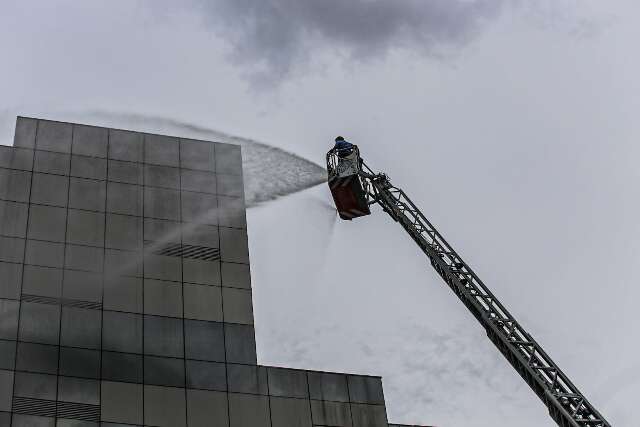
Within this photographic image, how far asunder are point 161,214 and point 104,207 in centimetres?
255

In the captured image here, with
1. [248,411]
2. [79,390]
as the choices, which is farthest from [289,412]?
[79,390]

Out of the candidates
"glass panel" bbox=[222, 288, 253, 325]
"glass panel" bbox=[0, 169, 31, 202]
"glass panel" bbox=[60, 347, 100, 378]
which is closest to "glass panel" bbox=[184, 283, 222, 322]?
"glass panel" bbox=[222, 288, 253, 325]

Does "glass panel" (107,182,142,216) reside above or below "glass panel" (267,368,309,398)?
above

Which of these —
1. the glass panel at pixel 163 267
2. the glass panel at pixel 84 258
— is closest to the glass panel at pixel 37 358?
the glass panel at pixel 84 258

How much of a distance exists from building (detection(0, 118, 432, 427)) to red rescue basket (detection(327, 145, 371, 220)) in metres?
4.42

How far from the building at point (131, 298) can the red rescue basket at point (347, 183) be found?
14.5ft

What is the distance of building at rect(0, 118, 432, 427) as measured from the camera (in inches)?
1982

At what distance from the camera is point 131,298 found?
5359 cm

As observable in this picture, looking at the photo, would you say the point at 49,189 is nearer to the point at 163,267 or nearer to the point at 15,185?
the point at 15,185

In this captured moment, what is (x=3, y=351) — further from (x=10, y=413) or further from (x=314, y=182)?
(x=314, y=182)

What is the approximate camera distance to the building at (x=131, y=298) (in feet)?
165

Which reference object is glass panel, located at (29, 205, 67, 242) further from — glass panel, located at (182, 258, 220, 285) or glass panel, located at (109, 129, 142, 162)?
glass panel, located at (182, 258, 220, 285)

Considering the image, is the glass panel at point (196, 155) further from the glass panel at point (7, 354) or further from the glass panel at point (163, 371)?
the glass panel at point (7, 354)

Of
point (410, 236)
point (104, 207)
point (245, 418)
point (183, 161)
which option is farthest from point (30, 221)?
point (410, 236)
